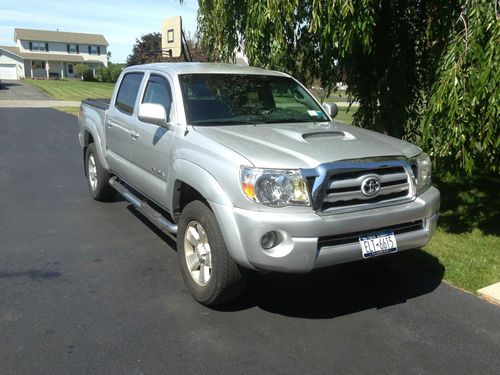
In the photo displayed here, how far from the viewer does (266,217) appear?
132 inches

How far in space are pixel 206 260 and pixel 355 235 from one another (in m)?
1.19

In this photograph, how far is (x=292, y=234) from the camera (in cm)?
338

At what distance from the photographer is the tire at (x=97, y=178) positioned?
683cm

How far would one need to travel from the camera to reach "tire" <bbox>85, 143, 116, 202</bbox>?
6.83 meters

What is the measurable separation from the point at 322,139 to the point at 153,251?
2.30 metres

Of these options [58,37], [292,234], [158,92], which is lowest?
[292,234]

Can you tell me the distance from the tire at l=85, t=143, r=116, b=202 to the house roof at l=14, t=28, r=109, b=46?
79484 mm

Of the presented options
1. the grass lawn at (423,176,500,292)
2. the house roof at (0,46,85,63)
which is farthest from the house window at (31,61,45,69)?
the grass lawn at (423,176,500,292)

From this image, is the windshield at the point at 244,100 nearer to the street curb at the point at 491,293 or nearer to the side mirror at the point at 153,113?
the side mirror at the point at 153,113

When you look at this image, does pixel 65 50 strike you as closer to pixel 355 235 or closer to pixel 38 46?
pixel 38 46

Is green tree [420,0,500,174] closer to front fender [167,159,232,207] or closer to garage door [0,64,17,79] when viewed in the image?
front fender [167,159,232,207]

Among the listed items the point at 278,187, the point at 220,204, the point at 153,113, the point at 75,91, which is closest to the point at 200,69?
the point at 153,113

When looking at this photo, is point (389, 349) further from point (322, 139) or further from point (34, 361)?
point (34, 361)

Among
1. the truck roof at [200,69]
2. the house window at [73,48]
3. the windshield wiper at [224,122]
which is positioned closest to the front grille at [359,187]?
the windshield wiper at [224,122]
